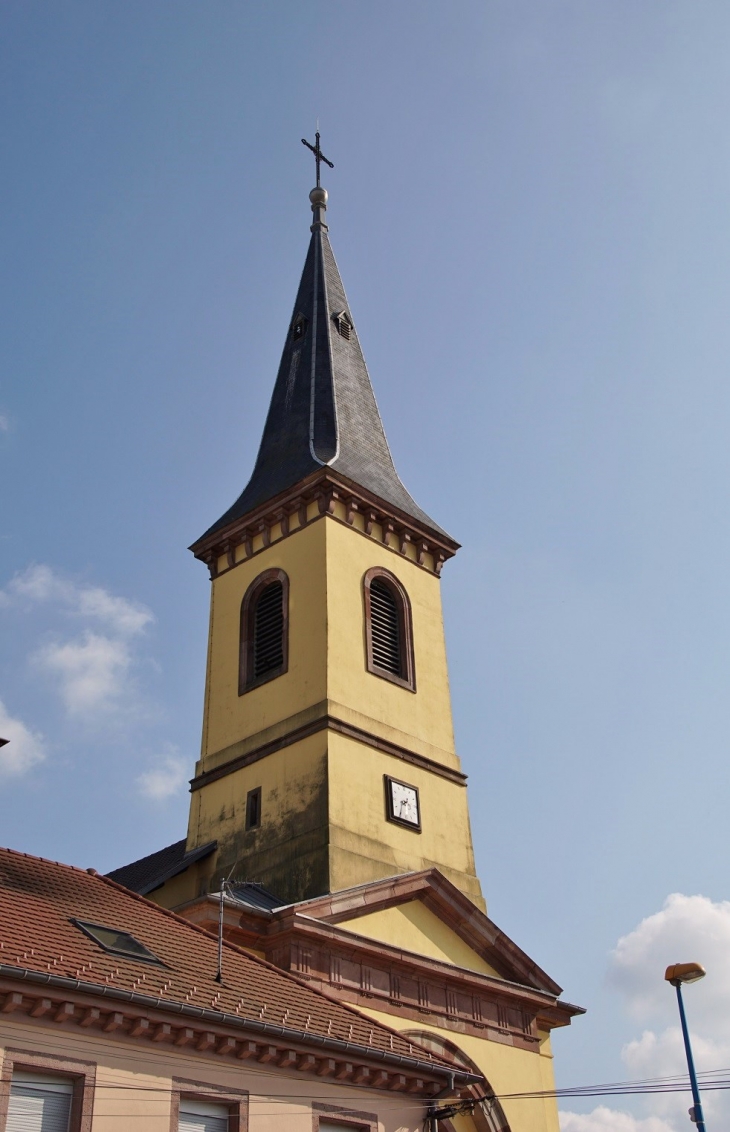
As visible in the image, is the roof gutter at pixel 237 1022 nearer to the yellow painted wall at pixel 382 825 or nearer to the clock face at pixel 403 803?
the yellow painted wall at pixel 382 825

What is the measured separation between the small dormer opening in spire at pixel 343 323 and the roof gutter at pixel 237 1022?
76.0 ft

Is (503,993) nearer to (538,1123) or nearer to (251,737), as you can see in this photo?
(538,1123)

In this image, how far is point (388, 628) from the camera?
1094 inches

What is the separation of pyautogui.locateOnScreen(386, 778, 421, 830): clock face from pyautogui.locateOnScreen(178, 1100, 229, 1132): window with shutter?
1153 centimetres

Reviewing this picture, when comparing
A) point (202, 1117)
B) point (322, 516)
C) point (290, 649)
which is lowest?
point (202, 1117)

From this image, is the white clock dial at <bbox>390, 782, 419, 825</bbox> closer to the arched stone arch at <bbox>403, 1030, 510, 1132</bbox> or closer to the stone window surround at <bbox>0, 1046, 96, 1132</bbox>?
the arched stone arch at <bbox>403, 1030, 510, 1132</bbox>

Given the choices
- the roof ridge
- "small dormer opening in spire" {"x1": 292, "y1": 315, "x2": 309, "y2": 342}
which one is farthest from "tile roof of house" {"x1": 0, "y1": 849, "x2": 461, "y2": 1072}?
"small dormer opening in spire" {"x1": 292, "y1": 315, "x2": 309, "y2": 342}

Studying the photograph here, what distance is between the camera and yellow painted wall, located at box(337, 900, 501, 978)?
2206 cm

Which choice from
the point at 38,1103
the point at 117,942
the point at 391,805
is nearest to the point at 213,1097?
the point at 38,1103

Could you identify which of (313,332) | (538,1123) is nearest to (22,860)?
(538,1123)

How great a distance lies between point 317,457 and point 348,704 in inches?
255

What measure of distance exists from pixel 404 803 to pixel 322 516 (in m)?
6.63

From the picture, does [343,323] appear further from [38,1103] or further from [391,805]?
[38,1103]

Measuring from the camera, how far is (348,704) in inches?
990
